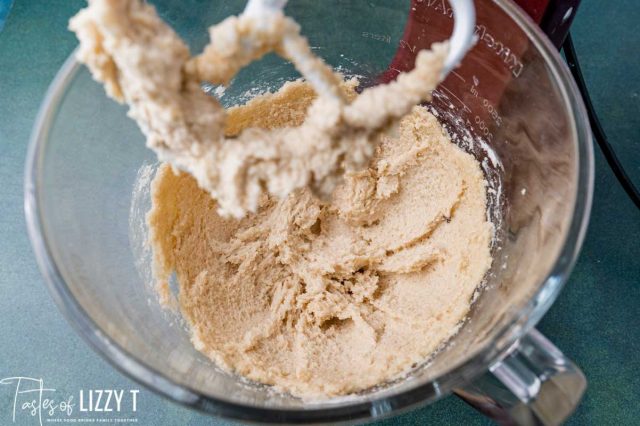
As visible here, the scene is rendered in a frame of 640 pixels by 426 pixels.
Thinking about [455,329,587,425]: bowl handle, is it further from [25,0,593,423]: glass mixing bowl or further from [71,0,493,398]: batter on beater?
[71,0,493,398]: batter on beater

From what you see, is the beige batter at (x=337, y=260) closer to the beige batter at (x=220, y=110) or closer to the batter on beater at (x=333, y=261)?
the batter on beater at (x=333, y=261)

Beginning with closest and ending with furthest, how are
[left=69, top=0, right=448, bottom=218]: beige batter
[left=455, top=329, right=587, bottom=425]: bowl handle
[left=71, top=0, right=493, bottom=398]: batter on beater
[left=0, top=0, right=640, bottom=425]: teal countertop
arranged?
1. [left=69, top=0, right=448, bottom=218]: beige batter
2. [left=455, top=329, right=587, bottom=425]: bowl handle
3. [left=71, top=0, right=493, bottom=398]: batter on beater
4. [left=0, top=0, right=640, bottom=425]: teal countertop

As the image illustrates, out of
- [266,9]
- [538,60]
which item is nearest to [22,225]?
[266,9]

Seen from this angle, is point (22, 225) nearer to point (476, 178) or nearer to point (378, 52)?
point (378, 52)

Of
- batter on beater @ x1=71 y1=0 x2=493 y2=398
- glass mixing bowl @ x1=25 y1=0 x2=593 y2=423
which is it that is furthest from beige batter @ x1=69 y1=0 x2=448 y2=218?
glass mixing bowl @ x1=25 y1=0 x2=593 y2=423

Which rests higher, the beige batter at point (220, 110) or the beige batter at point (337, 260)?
A: the beige batter at point (220, 110)

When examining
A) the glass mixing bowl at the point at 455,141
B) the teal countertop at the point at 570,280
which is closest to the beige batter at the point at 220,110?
the glass mixing bowl at the point at 455,141
